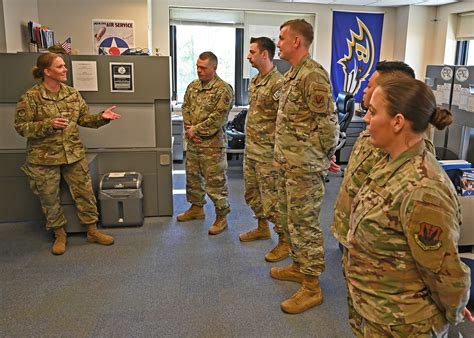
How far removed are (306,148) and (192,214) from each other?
1.83 metres

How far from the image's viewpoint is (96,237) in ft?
11.1

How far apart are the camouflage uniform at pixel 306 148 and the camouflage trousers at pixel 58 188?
5.38ft

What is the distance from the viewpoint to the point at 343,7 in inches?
263

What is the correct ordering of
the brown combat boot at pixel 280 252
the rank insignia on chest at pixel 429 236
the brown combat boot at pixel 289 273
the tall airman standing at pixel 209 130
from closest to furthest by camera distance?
1. the rank insignia on chest at pixel 429 236
2. the brown combat boot at pixel 289 273
3. the brown combat boot at pixel 280 252
4. the tall airman standing at pixel 209 130

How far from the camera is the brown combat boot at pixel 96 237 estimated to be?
338cm

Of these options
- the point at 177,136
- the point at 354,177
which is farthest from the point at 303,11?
the point at 354,177

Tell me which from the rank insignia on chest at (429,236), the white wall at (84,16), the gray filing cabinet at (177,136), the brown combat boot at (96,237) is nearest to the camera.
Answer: the rank insignia on chest at (429,236)

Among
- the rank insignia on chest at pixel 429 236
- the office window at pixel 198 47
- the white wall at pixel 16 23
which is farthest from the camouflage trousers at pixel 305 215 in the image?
the office window at pixel 198 47

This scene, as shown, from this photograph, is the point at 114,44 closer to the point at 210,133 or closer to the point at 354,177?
the point at 210,133

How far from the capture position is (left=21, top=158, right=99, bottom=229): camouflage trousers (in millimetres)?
3109

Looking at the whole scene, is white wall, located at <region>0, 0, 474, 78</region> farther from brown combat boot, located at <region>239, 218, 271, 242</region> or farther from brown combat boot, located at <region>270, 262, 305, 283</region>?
brown combat boot, located at <region>270, 262, 305, 283</region>

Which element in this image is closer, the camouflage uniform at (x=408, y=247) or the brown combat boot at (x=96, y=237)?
the camouflage uniform at (x=408, y=247)

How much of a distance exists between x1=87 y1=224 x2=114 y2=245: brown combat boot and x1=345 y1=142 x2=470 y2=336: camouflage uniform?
2484 mm

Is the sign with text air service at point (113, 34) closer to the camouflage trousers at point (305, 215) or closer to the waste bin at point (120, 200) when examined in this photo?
the waste bin at point (120, 200)
